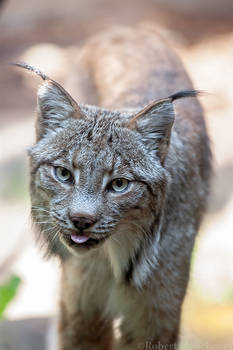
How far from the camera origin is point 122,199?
3.92 meters

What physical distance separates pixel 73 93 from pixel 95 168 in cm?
269

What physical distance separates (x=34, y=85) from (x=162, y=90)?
285 inches

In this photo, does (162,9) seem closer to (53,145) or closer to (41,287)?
(41,287)

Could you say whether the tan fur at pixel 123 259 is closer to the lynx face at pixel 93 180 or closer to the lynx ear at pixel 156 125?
the lynx face at pixel 93 180

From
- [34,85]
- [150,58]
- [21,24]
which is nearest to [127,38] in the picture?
[150,58]

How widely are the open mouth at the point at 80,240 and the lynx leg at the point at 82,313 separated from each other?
0.93m

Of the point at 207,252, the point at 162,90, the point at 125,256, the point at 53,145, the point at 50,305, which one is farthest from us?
the point at 207,252

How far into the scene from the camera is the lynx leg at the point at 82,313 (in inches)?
193

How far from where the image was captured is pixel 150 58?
6.16 metres

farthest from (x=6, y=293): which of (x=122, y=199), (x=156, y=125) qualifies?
(x=156, y=125)

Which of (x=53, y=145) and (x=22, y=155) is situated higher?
(x=22, y=155)

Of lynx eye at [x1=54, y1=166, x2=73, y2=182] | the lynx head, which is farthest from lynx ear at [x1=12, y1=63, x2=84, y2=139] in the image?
lynx eye at [x1=54, y1=166, x2=73, y2=182]

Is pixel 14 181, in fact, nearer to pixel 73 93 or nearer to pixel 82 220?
pixel 73 93

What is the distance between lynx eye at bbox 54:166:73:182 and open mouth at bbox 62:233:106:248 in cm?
32
